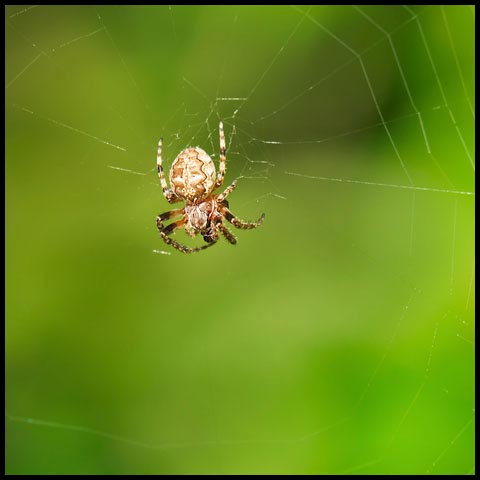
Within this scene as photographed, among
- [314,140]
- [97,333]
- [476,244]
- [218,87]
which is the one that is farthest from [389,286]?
[97,333]

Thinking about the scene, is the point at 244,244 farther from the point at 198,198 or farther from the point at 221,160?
the point at 221,160

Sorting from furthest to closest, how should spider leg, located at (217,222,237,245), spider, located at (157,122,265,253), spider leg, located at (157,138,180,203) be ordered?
spider leg, located at (217,222,237,245) → spider leg, located at (157,138,180,203) → spider, located at (157,122,265,253)

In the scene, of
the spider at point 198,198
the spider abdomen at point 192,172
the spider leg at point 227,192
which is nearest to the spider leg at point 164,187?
the spider at point 198,198

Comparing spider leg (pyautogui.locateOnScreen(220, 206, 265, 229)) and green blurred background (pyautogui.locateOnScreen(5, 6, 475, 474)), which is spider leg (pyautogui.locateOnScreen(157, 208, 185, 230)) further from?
spider leg (pyautogui.locateOnScreen(220, 206, 265, 229))

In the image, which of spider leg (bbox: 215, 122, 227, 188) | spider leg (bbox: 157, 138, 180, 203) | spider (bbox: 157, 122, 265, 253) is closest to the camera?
spider leg (bbox: 215, 122, 227, 188)

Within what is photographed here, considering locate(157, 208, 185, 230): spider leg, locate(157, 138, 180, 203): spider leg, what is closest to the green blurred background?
locate(157, 208, 185, 230): spider leg

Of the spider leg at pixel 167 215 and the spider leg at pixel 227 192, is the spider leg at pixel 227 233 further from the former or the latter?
the spider leg at pixel 167 215
